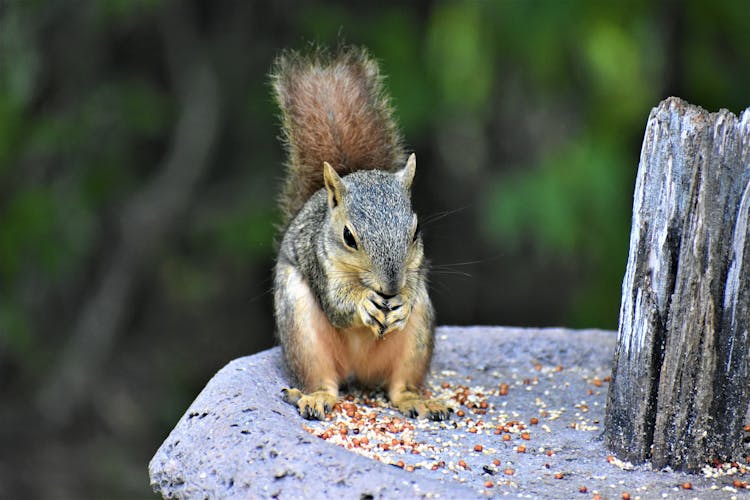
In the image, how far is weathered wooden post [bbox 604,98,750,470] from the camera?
94.9 inches

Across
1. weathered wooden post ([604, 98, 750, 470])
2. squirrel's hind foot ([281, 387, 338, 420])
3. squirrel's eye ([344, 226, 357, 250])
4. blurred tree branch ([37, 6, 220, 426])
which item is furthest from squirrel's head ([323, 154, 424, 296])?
blurred tree branch ([37, 6, 220, 426])

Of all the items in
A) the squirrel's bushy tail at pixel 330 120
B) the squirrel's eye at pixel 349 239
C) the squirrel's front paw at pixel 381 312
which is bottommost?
the squirrel's front paw at pixel 381 312

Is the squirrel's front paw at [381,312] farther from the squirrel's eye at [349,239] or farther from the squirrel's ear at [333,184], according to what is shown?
the squirrel's ear at [333,184]

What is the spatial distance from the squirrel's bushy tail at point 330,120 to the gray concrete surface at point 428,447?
0.55 m

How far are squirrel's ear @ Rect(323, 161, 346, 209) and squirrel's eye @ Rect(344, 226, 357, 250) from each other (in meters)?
0.09

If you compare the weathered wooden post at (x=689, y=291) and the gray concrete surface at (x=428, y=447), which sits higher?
the weathered wooden post at (x=689, y=291)

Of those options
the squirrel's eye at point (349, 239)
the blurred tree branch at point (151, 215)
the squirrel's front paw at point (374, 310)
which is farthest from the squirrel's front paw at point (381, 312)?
the blurred tree branch at point (151, 215)

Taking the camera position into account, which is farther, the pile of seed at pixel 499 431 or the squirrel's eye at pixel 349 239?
the squirrel's eye at pixel 349 239

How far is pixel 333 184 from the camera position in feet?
9.21

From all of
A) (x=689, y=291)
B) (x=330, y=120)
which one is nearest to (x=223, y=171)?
(x=330, y=120)

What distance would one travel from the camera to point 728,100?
513 cm

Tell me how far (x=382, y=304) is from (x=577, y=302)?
2462mm

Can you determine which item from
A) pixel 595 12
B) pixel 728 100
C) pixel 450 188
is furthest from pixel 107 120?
pixel 728 100

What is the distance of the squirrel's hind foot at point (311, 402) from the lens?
2654 millimetres
